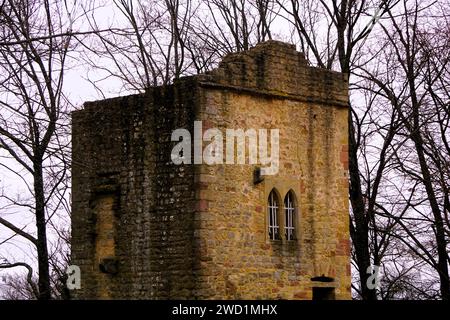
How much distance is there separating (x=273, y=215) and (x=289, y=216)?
1.54 ft

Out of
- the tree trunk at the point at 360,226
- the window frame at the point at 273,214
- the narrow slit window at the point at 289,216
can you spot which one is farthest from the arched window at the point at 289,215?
the tree trunk at the point at 360,226

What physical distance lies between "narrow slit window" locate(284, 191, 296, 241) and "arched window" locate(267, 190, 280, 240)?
234mm

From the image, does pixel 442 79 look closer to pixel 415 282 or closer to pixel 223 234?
pixel 415 282

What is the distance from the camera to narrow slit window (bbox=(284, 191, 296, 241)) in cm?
2280

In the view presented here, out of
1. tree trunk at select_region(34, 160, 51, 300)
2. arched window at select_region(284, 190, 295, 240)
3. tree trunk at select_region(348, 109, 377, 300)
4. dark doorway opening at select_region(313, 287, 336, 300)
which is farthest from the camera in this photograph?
tree trunk at select_region(348, 109, 377, 300)

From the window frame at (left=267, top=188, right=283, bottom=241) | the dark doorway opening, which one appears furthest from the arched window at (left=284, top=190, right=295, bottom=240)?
the dark doorway opening

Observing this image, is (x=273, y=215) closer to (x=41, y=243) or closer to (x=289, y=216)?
(x=289, y=216)

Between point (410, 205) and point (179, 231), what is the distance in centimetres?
841

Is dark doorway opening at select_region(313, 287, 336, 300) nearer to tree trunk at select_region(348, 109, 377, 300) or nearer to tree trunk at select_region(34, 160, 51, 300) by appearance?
tree trunk at select_region(348, 109, 377, 300)

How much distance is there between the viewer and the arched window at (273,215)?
22.5 meters

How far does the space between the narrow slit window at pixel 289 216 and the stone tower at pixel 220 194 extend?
0.06ft

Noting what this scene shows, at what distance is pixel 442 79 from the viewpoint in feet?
90.1

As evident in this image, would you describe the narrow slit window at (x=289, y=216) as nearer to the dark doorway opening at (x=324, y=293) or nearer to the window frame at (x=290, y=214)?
the window frame at (x=290, y=214)
